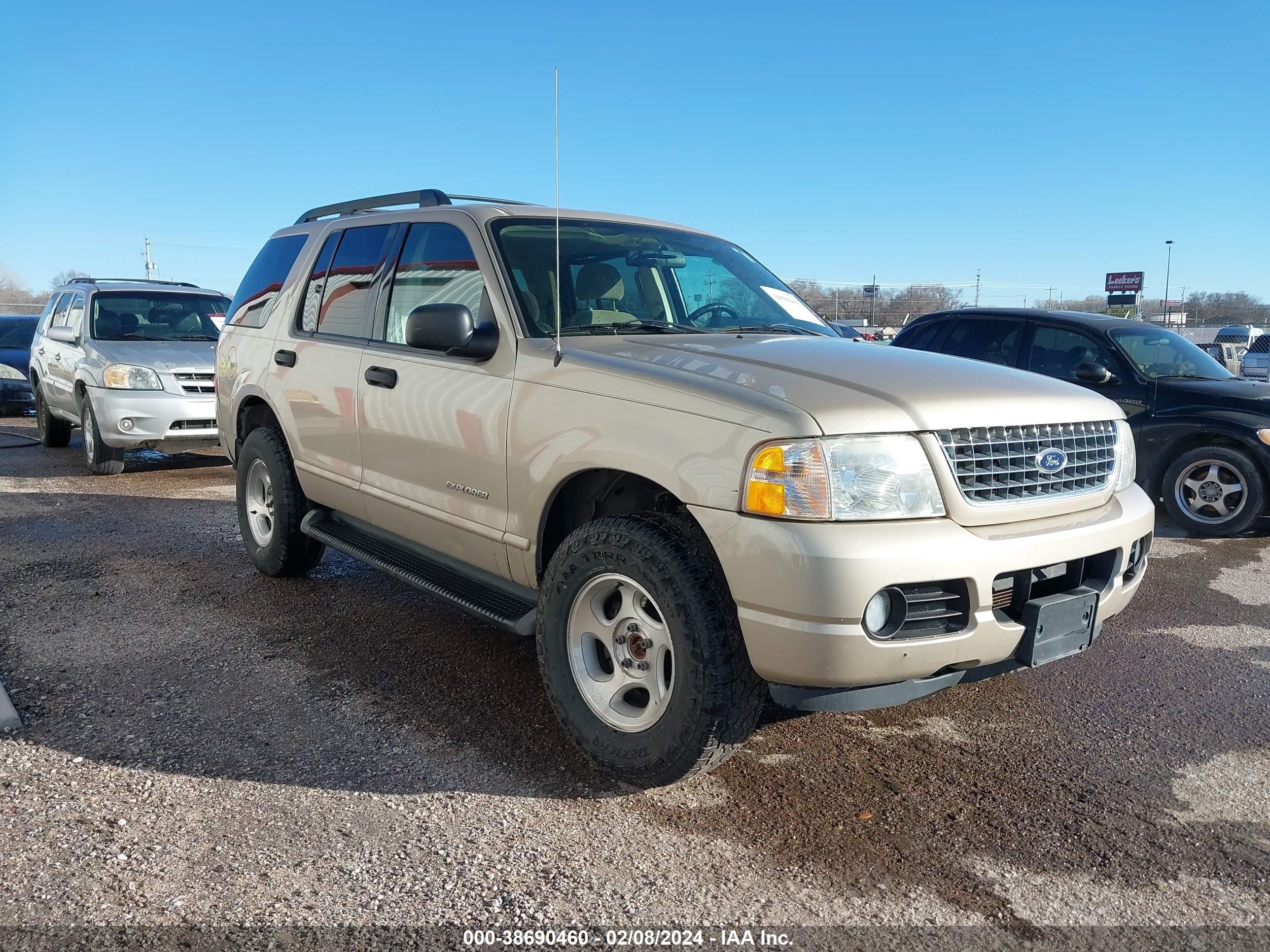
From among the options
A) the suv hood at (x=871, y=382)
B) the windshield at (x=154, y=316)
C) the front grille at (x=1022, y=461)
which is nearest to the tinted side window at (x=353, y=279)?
the suv hood at (x=871, y=382)

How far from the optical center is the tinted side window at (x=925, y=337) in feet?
29.3

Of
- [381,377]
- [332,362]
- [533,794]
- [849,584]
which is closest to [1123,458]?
[849,584]

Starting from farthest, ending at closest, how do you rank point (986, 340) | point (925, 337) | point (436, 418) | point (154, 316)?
point (154, 316) < point (925, 337) < point (986, 340) < point (436, 418)

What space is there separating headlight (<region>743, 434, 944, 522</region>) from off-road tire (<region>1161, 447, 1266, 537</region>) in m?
5.88

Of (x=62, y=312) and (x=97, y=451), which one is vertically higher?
(x=62, y=312)

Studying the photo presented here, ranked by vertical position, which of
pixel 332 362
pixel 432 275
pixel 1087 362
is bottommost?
pixel 1087 362

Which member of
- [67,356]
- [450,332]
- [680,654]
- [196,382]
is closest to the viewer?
[680,654]

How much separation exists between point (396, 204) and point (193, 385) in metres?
5.34

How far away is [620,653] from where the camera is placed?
3316mm

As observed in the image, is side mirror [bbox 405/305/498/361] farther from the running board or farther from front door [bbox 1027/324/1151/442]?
front door [bbox 1027/324/1151/442]

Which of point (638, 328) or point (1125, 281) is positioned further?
point (1125, 281)

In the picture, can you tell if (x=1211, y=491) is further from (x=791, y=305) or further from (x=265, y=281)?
(x=265, y=281)

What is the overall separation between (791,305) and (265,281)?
313 cm

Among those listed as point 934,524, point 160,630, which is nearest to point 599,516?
point 934,524
